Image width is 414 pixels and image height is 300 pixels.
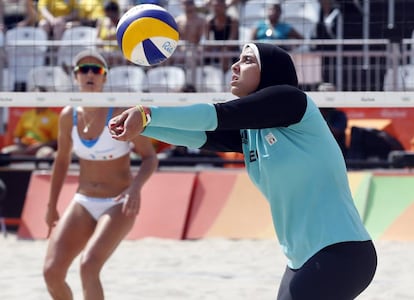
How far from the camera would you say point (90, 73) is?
5332mm

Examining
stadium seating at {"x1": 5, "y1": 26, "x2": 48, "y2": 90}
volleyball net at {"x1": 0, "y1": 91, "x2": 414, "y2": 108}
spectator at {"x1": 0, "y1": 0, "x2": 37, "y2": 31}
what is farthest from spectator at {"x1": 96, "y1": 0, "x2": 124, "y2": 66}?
volleyball net at {"x1": 0, "y1": 91, "x2": 414, "y2": 108}

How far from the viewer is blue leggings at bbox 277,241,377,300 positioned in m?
3.16

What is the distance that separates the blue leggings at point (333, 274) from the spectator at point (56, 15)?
8.11 metres

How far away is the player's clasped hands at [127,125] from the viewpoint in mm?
3014

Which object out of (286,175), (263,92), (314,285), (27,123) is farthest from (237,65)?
(27,123)

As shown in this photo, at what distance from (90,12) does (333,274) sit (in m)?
8.68

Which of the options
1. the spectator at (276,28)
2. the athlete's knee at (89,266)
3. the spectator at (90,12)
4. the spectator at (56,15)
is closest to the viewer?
the athlete's knee at (89,266)

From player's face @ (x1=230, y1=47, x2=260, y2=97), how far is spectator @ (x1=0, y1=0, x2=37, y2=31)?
766 centimetres

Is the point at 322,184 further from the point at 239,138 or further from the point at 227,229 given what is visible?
the point at 227,229

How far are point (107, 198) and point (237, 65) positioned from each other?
6.35 feet

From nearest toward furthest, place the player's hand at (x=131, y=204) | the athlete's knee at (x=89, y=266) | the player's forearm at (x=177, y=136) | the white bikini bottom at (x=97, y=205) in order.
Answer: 1. the player's forearm at (x=177, y=136)
2. the athlete's knee at (x=89, y=266)
3. the player's hand at (x=131, y=204)
4. the white bikini bottom at (x=97, y=205)

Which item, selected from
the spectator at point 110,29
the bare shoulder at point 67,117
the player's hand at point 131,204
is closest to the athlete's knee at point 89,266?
the player's hand at point 131,204

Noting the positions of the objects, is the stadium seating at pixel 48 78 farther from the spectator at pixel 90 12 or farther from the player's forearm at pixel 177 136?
the player's forearm at pixel 177 136

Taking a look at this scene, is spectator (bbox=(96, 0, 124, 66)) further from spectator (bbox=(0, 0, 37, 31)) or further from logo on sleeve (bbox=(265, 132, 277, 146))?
logo on sleeve (bbox=(265, 132, 277, 146))
